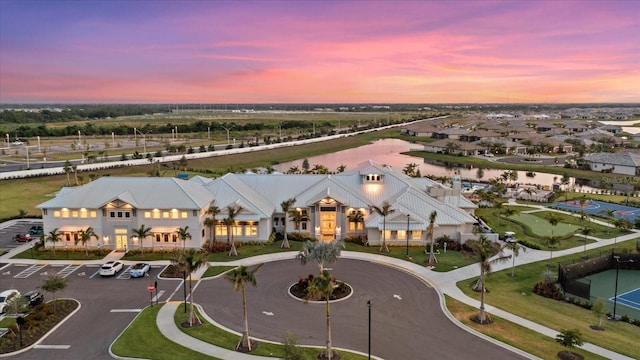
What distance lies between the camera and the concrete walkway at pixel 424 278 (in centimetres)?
3022

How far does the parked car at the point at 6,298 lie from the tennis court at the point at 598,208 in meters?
68.0

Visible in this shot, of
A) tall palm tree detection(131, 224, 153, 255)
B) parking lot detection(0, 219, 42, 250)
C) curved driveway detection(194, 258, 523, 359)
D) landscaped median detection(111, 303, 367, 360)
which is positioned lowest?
curved driveway detection(194, 258, 523, 359)

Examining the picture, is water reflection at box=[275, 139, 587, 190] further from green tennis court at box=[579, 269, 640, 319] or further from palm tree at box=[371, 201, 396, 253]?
palm tree at box=[371, 201, 396, 253]

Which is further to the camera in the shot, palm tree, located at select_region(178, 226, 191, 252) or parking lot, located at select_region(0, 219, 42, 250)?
parking lot, located at select_region(0, 219, 42, 250)

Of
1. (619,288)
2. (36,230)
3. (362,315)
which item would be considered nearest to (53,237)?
(36,230)

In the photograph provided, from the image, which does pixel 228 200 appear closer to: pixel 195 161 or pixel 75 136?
pixel 195 161

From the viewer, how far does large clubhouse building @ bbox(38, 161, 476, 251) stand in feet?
167

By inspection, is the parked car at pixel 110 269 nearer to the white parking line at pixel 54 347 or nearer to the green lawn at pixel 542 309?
the white parking line at pixel 54 347

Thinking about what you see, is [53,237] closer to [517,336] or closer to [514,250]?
[517,336]

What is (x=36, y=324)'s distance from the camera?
32.6 metres

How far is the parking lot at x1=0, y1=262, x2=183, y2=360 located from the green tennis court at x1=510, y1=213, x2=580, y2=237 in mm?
43575

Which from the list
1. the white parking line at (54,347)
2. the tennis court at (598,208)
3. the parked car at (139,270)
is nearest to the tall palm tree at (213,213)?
the parked car at (139,270)

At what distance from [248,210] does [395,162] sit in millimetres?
84737

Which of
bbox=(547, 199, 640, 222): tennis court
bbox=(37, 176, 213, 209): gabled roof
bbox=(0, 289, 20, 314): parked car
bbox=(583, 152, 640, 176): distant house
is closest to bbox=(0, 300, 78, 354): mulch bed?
bbox=(0, 289, 20, 314): parked car
